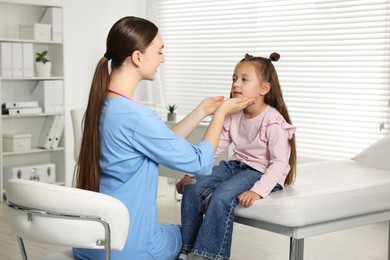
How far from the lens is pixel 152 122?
1.87 metres

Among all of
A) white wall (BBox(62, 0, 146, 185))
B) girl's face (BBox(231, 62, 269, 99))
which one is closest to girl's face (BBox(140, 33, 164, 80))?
girl's face (BBox(231, 62, 269, 99))

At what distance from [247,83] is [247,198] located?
0.42 m

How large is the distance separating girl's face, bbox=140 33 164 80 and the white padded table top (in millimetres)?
527

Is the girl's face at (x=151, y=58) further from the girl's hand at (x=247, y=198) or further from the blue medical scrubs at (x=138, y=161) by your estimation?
the girl's hand at (x=247, y=198)

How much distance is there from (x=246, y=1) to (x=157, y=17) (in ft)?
3.51

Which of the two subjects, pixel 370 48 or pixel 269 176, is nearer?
pixel 269 176

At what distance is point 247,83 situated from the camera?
90.5 inches

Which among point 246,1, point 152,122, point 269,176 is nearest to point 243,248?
point 269,176

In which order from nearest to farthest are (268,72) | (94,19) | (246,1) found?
(268,72) < (246,1) < (94,19)

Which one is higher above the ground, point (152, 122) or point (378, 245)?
point (152, 122)

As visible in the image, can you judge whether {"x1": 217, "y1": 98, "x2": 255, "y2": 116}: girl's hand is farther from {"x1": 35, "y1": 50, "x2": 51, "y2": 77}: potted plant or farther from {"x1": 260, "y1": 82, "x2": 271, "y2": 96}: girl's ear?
{"x1": 35, "y1": 50, "x2": 51, "y2": 77}: potted plant

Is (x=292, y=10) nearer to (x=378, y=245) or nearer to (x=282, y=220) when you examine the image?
(x=378, y=245)

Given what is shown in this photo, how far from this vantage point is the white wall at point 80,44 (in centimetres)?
539

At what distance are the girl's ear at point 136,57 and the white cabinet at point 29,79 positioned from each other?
3.13 meters
